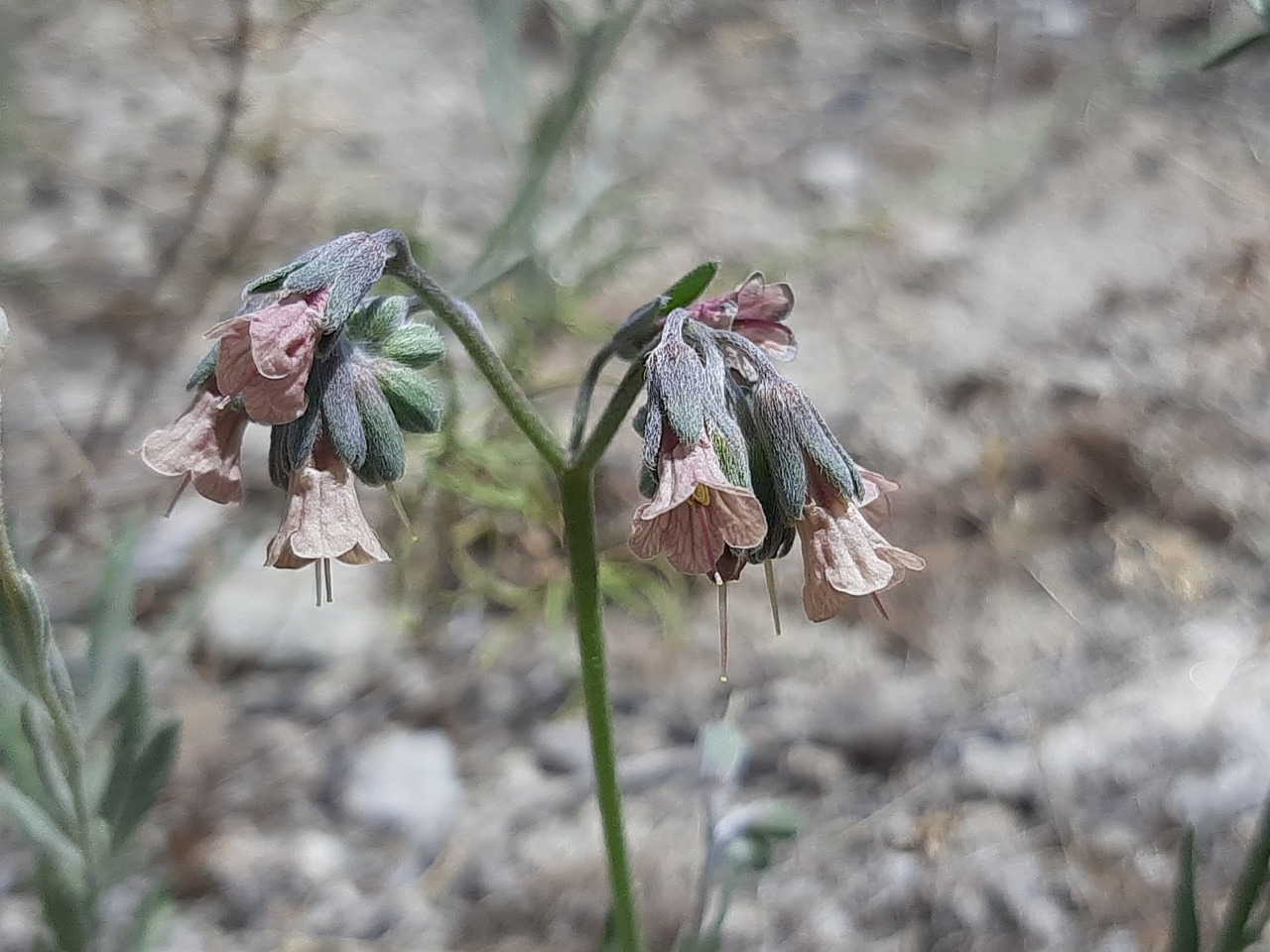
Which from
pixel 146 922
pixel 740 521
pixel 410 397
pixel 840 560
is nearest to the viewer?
pixel 740 521

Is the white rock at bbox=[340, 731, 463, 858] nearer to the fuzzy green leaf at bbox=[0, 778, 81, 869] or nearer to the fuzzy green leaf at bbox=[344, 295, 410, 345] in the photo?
the fuzzy green leaf at bbox=[0, 778, 81, 869]

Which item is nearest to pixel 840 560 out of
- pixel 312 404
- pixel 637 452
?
pixel 312 404

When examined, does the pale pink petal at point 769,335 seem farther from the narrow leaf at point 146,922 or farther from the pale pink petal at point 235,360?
the narrow leaf at point 146,922

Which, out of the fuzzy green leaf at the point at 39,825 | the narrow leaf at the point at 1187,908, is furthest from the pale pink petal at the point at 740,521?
the fuzzy green leaf at the point at 39,825

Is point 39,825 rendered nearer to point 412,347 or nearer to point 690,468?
point 412,347

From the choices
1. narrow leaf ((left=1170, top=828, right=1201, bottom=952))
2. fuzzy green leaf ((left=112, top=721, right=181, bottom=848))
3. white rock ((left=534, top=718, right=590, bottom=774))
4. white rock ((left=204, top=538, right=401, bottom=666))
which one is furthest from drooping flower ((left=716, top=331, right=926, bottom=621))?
white rock ((left=204, top=538, right=401, bottom=666))

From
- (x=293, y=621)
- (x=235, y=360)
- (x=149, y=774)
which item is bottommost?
(x=293, y=621)

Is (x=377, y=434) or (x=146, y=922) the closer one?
(x=377, y=434)
